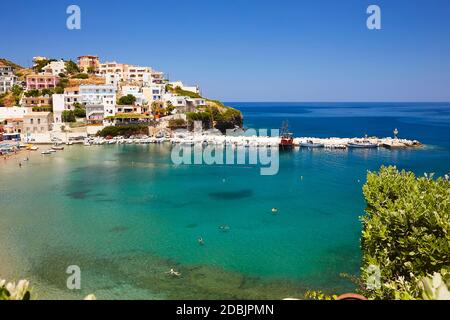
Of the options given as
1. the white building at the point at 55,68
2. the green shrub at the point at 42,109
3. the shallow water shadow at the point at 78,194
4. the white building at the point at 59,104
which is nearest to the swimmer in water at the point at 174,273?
the shallow water shadow at the point at 78,194

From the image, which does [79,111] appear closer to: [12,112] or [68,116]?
[68,116]

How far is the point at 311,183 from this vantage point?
44094 millimetres

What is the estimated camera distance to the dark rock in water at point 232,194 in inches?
1515

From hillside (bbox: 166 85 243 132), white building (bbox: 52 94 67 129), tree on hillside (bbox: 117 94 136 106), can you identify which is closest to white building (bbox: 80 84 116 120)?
tree on hillside (bbox: 117 94 136 106)

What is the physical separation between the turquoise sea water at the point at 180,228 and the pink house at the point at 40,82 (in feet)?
160

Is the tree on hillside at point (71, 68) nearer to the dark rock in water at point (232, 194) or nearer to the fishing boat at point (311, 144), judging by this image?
the fishing boat at point (311, 144)

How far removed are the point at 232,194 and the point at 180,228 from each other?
11.6 m

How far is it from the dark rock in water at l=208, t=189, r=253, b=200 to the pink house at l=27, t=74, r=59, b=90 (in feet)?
248

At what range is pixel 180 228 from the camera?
29047 mm

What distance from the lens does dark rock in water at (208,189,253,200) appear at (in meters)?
38.5
